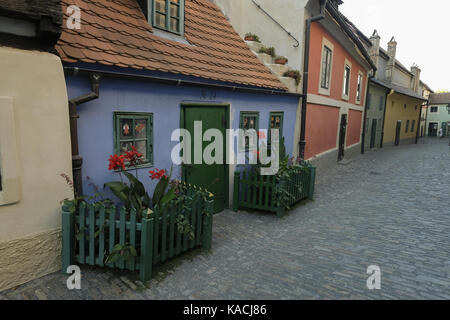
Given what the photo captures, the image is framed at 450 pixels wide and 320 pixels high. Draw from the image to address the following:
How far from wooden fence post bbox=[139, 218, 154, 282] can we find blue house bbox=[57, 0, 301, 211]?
1144 millimetres

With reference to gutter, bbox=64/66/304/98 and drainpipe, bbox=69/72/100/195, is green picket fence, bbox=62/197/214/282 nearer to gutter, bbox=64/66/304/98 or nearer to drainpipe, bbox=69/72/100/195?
drainpipe, bbox=69/72/100/195

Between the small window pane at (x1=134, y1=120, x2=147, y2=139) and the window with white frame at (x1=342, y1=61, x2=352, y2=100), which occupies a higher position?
the window with white frame at (x1=342, y1=61, x2=352, y2=100)

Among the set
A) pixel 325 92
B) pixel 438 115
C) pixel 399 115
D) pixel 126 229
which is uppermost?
pixel 438 115

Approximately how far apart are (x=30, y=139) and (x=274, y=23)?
26.9ft

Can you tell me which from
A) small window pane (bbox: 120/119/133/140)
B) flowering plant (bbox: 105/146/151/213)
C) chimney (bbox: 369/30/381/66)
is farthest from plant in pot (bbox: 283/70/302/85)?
chimney (bbox: 369/30/381/66)

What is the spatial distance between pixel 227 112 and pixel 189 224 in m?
3.13

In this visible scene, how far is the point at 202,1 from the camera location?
325 inches

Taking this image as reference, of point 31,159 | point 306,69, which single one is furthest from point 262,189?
point 306,69

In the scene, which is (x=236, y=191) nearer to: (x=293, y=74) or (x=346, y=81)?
(x=293, y=74)

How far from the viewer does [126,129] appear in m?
4.69

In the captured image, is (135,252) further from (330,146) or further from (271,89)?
(330,146)

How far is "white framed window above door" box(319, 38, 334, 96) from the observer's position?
10742mm

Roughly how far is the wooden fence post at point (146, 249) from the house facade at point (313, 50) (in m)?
6.76

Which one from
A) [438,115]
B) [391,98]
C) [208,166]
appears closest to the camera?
[208,166]
